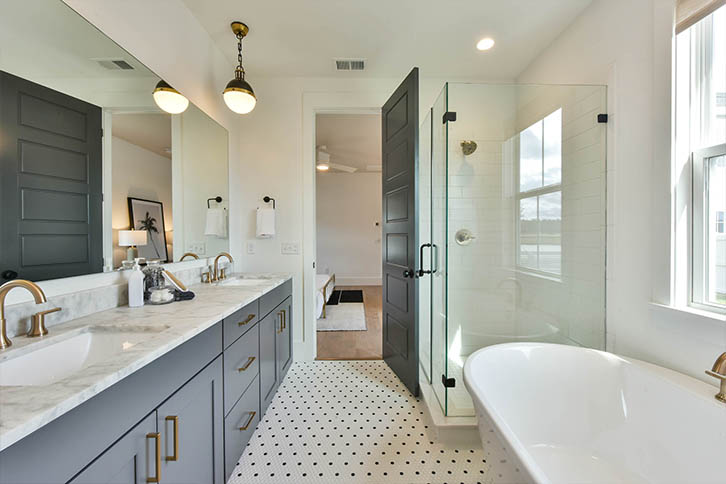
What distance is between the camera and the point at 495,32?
6.63 feet

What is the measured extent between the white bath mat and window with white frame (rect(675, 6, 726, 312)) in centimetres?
284

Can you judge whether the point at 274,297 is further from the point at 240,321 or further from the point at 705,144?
the point at 705,144

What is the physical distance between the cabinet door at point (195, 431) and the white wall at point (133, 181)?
0.77 meters

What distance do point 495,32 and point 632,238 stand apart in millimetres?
1651

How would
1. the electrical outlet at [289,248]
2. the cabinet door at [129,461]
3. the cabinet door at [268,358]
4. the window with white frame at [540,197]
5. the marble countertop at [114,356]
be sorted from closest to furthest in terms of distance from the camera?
the marble countertop at [114,356] < the cabinet door at [129,461] < the cabinet door at [268,358] < the window with white frame at [540,197] < the electrical outlet at [289,248]

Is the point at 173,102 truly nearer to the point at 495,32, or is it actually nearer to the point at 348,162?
the point at 495,32

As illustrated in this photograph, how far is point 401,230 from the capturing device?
2.22m

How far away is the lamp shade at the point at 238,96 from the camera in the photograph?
199 centimetres

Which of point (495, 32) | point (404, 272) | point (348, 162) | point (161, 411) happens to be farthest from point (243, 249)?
point (348, 162)

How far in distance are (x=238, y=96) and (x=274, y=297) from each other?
1.45 meters

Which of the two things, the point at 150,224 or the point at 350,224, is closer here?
the point at 150,224

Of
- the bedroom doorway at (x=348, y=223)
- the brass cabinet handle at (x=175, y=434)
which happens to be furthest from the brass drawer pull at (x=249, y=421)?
the bedroom doorway at (x=348, y=223)

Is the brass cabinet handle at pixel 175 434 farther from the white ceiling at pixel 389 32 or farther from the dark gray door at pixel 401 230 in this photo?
the white ceiling at pixel 389 32

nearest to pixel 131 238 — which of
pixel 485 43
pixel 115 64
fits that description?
pixel 115 64
